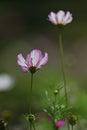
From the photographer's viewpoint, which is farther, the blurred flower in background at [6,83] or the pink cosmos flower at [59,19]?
the blurred flower in background at [6,83]

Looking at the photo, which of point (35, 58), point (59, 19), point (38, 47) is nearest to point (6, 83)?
point (38, 47)

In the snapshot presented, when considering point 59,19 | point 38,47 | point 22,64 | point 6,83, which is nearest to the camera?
point 22,64

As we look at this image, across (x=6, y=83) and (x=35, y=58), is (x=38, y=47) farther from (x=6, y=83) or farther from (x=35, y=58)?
(x=35, y=58)

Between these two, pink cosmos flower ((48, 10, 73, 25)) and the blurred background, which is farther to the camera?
the blurred background

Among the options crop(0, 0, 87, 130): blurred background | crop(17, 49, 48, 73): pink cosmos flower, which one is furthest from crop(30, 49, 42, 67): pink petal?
crop(0, 0, 87, 130): blurred background

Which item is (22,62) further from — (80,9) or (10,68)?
(80,9)

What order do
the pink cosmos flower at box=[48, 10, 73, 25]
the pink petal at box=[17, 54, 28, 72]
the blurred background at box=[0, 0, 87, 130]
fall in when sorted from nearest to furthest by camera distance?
the pink petal at box=[17, 54, 28, 72] → the pink cosmos flower at box=[48, 10, 73, 25] → the blurred background at box=[0, 0, 87, 130]

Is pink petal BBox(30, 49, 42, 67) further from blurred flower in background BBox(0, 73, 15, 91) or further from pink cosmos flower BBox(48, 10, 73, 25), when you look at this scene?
blurred flower in background BBox(0, 73, 15, 91)

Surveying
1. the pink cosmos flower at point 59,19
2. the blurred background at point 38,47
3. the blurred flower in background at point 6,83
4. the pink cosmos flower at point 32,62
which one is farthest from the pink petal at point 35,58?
the blurred flower in background at point 6,83

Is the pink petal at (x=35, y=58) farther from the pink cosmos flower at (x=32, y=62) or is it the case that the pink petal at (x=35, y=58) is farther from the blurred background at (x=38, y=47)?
the blurred background at (x=38, y=47)
